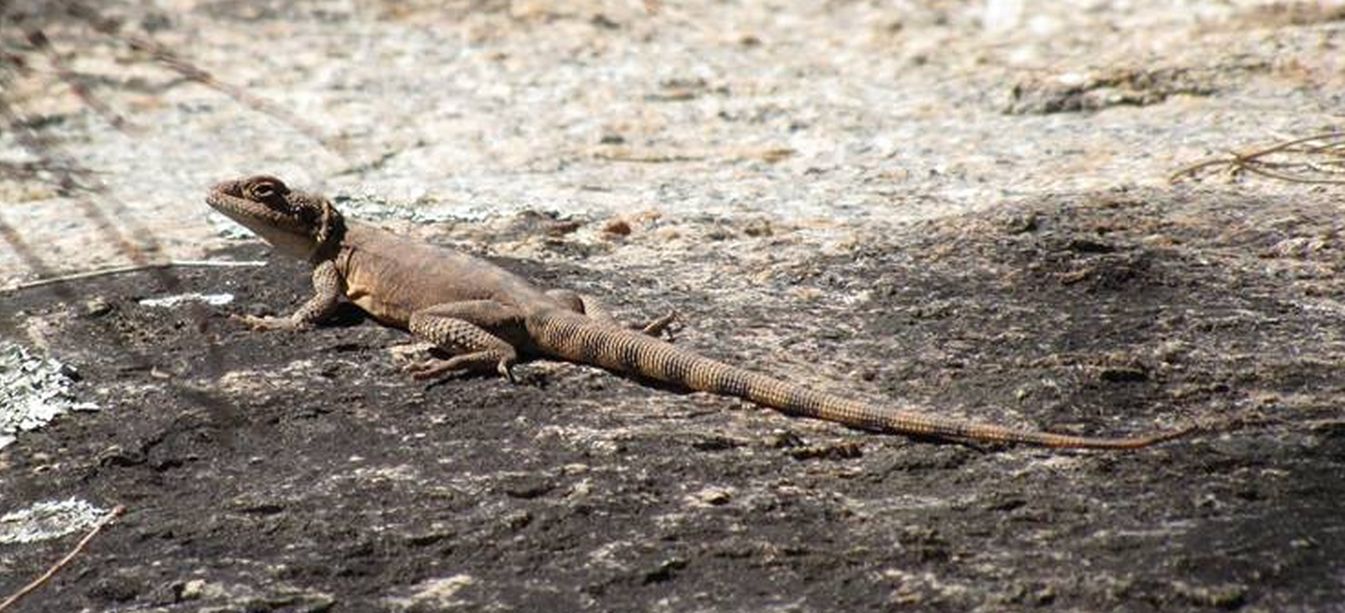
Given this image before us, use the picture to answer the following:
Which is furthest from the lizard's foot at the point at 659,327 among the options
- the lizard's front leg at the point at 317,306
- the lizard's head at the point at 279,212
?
the lizard's head at the point at 279,212

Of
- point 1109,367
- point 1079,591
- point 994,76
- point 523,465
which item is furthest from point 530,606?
point 994,76

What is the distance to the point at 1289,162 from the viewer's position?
6246 millimetres

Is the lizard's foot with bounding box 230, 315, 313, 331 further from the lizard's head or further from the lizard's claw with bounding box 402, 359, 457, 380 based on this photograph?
the lizard's head

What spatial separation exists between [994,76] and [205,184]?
3310 mm

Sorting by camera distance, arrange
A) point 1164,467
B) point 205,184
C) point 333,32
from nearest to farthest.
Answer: point 1164,467
point 205,184
point 333,32

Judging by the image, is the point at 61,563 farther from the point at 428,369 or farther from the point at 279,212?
the point at 279,212

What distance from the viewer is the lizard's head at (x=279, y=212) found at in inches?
237

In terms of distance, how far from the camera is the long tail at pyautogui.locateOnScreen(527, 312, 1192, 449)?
4172 millimetres

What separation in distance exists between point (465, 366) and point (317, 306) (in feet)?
2.34

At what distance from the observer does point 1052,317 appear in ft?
16.3

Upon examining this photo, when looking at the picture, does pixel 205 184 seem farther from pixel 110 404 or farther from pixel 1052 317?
pixel 1052 317

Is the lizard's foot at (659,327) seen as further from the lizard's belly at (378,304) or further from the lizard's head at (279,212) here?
the lizard's head at (279,212)

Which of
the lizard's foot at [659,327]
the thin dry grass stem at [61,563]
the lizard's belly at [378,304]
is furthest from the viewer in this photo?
the lizard's belly at [378,304]

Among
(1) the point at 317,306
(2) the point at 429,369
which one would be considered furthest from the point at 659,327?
(1) the point at 317,306
